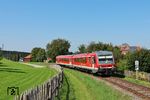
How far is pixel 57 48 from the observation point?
162 metres

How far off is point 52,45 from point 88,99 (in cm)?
13795

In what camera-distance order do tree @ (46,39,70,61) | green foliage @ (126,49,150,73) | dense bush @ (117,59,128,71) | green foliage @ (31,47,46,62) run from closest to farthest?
1. green foliage @ (126,49,150,73)
2. dense bush @ (117,59,128,71)
3. tree @ (46,39,70,61)
4. green foliage @ (31,47,46,62)

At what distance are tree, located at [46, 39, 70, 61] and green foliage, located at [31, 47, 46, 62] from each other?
1755 centimetres

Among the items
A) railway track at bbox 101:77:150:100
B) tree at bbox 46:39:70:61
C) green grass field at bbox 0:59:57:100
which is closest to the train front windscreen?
green grass field at bbox 0:59:57:100

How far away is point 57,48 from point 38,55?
2652 cm

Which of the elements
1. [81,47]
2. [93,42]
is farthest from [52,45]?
[93,42]

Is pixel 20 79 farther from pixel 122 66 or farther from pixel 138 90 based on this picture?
pixel 122 66

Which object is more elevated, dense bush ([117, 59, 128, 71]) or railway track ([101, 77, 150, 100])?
dense bush ([117, 59, 128, 71])

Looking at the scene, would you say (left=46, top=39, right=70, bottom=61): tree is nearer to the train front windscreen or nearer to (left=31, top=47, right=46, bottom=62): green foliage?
(left=31, top=47, right=46, bottom=62): green foliage

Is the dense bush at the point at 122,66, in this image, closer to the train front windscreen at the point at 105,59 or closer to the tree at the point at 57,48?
the train front windscreen at the point at 105,59

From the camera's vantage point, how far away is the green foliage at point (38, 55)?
18393 centimetres

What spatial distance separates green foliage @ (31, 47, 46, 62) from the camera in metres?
184

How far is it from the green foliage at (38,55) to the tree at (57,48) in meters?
17.5

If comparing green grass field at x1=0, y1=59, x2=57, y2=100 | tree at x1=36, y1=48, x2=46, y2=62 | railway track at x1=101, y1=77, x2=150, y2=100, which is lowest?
railway track at x1=101, y1=77, x2=150, y2=100
